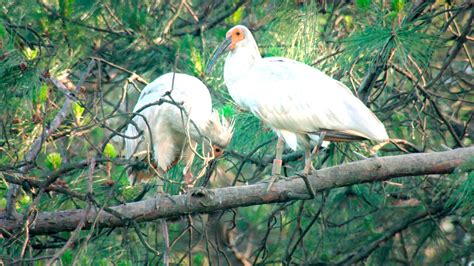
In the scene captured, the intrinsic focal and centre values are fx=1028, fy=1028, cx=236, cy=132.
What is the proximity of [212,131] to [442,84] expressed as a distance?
1569 mm

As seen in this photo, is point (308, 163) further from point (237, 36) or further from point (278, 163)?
point (237, 36)

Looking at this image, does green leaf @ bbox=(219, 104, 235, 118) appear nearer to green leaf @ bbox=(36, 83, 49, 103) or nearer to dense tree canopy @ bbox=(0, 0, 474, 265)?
dense tree canopy @ bbox=(0, 0, 474, 265)

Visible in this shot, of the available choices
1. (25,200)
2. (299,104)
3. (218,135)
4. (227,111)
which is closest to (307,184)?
(299,104)

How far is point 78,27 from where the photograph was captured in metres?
5.61

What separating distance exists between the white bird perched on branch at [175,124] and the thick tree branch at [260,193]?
2.14ft

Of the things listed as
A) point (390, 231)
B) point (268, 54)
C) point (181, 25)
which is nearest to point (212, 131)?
point (268, 54)

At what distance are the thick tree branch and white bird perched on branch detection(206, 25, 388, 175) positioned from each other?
0.80 feet

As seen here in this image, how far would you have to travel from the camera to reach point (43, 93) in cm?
413

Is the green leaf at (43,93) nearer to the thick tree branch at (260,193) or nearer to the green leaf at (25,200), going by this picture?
the thick tree branch at (260,193)

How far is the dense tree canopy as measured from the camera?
422cm

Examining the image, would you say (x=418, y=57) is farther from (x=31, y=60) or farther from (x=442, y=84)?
(x=31, y=60)

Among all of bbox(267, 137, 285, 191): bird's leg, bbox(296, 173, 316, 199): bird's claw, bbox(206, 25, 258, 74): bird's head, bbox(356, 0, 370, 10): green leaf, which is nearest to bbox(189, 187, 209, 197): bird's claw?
bbox(267, 137, 285, 191): bird's leg

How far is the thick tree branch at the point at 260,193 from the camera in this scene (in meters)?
4.23

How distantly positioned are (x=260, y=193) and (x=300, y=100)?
731mm
